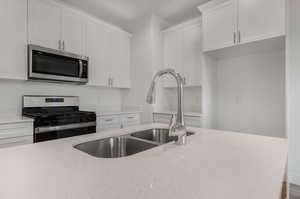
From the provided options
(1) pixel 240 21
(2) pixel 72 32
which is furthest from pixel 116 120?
(1) pixel 240 21

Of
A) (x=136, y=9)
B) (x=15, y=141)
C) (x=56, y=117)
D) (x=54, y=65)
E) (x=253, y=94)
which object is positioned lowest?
(x=15, y=141)

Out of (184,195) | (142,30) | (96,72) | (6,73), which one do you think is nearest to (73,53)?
(96,72)

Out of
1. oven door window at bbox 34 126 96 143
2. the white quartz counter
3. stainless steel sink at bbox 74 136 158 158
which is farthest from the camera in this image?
oven door window at bbox 34 126 96 143

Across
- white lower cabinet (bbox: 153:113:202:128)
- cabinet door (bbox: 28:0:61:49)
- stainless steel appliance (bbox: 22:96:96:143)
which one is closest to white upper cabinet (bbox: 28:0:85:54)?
cabinet door (bbox: 28:0:61:49)

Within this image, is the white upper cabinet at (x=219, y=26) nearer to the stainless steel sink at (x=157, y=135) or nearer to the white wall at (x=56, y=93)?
the stainless steel sink at (x=157, y=135)

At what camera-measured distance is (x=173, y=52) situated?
3207 mm

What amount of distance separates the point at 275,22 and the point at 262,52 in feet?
1.97

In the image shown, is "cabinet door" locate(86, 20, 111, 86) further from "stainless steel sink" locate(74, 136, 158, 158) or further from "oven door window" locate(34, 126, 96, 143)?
"stainless steel sink" locate(74, 136, 158, 158)

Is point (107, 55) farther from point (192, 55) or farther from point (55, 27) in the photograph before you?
point (192, 55)

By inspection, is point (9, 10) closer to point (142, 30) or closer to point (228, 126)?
point (142, 30)

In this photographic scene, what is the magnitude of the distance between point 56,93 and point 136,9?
199 centimetres

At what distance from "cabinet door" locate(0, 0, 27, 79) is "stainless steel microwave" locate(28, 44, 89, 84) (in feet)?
0.31

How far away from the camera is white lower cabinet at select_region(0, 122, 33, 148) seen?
165 centimetres

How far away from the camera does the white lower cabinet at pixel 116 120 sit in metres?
2.63
